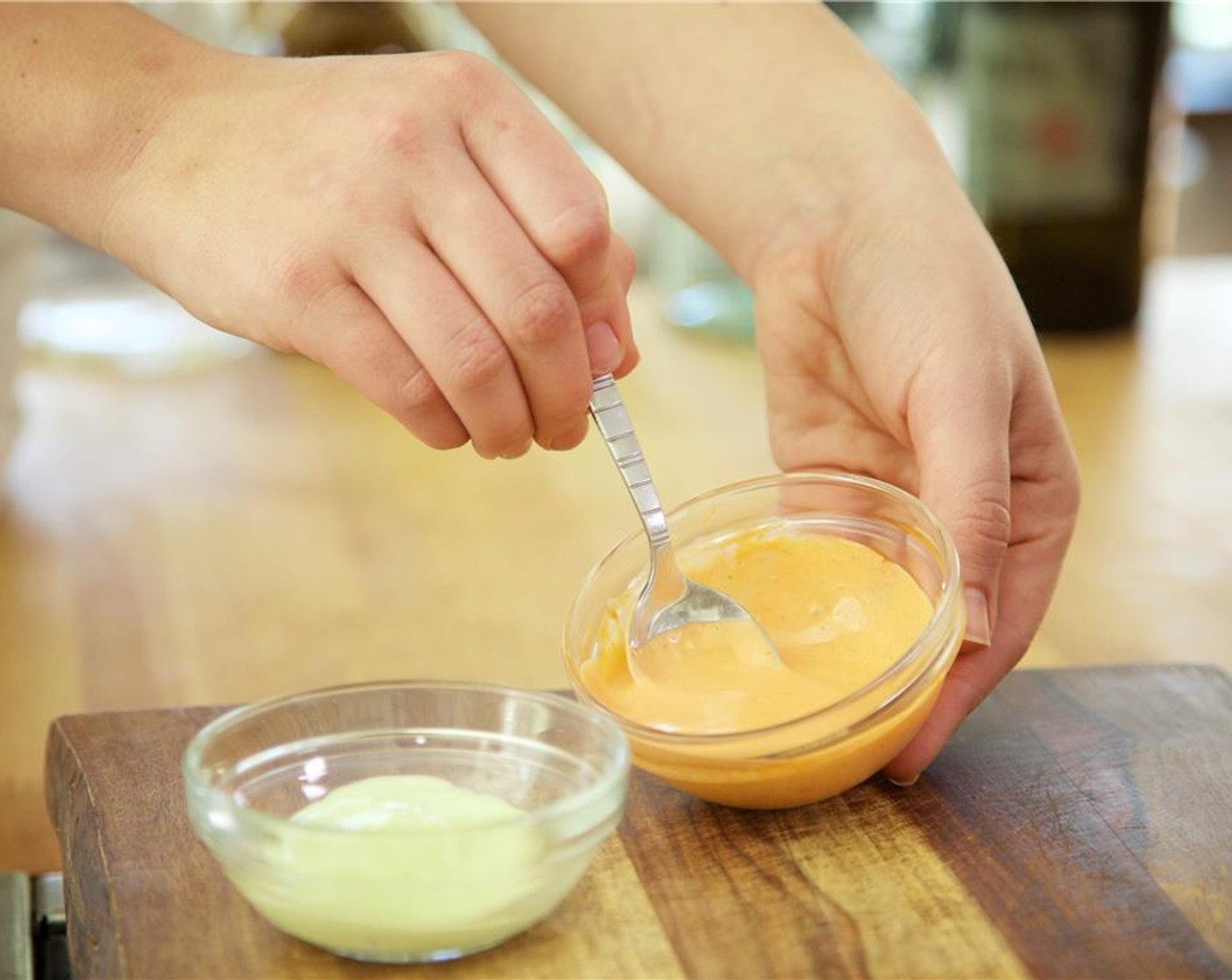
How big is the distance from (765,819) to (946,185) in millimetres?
390

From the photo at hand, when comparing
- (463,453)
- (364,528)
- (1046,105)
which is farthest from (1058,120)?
(364,528)

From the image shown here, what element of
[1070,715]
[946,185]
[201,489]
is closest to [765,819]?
[1070,715]

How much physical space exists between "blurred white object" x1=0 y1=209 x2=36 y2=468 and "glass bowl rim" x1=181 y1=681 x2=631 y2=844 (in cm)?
74

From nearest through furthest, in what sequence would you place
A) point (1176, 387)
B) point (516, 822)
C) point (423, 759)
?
1. point (516, 822)
2. point (423, 759)
3. point (1176, 387)

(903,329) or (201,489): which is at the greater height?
(903,329)

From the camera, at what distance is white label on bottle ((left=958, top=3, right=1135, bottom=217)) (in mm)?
1610

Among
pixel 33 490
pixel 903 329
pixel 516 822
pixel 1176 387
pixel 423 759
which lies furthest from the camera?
pixel 1176 387

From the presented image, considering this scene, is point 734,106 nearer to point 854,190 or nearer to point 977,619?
point 854,190

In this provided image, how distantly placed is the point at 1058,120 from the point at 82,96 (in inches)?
43.4

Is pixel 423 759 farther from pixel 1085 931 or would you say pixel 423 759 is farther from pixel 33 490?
pixel 33 490

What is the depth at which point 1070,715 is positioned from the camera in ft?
2.94

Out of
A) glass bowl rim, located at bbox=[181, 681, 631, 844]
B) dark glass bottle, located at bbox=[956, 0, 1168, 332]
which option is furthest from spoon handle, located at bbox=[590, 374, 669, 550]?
dark glass bottle, located at bbox=[956, 0, 1168, 332]

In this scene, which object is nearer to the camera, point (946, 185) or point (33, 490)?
point (946, 185)

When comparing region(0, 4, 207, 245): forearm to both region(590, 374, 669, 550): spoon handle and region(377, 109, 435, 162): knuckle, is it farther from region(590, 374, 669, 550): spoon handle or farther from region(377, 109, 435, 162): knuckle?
region(590, 374, 669, 550): spoon handle
